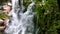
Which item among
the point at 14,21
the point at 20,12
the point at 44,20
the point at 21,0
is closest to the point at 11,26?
the point at 14,21

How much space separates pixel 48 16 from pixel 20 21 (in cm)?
196

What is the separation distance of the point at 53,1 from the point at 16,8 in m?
2.95

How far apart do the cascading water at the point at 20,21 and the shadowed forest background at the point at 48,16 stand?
579 millimetres

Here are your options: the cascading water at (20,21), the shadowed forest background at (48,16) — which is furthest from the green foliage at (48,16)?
the cascading water at (20,21)

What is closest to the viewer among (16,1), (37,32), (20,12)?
(37,32)

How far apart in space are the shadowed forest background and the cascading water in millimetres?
579

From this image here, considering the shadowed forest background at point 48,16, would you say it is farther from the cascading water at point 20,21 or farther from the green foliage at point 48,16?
the cascading water at point 20,21

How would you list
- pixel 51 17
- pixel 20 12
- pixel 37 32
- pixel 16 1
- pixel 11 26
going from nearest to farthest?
pixel 51 17 < pixel 37 32 < pixel 11 26 < pixel 20 12 < pixel 16 1

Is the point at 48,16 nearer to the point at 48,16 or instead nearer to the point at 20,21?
the point at 48,16

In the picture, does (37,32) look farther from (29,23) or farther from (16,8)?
(16,8)

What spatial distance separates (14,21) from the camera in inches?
284

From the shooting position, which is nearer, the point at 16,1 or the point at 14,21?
the point at 14,21

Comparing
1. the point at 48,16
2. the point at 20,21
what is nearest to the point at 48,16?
the point at 48,16

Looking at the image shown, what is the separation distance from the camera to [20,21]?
22.9 ft
